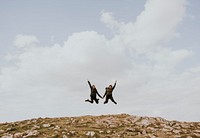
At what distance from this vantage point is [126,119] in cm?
2872

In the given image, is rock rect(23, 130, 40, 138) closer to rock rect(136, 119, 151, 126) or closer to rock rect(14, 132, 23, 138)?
rock rect(14, 132, 23, 138)

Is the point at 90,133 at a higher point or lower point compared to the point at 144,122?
lower

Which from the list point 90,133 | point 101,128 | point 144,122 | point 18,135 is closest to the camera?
point 90,133

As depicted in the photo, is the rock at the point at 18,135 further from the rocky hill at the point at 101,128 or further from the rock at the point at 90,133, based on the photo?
the rock at the point at 90,133

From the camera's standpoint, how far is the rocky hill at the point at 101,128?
79.3ft

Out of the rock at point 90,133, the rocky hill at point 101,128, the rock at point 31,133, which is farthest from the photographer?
the rock at point 31,133

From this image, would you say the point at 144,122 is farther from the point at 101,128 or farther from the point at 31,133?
the point at 31,133

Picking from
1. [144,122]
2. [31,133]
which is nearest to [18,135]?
[31,133]

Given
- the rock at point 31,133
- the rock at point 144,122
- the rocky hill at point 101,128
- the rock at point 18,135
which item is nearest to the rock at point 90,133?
the rocky hill at point 101,128

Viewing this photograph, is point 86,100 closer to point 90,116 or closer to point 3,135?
point 90,116

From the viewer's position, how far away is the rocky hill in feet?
79.3

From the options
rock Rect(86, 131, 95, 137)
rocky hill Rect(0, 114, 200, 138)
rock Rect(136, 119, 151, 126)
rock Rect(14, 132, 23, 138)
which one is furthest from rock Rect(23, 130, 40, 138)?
rock Rect(136, 119, 151, 126)

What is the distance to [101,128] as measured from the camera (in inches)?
1006

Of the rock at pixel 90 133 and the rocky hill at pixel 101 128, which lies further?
the rocky hill at pixel 101 128
